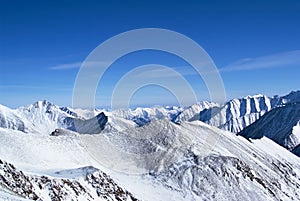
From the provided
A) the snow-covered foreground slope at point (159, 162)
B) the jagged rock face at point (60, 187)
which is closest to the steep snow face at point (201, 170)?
the snow-covered foreground slope at point (159, 162)

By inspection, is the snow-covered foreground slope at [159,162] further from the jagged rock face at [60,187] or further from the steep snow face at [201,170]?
the jagged rock face at [60,187]

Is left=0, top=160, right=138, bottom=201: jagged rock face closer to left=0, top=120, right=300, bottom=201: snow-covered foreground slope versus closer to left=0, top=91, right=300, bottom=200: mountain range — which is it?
left=0, top=91, right=300, bottom=200: mountain range

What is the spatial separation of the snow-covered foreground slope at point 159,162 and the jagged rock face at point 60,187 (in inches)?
88.1

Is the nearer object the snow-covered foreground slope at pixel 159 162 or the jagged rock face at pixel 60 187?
the jagged rock face at pixel 60 187

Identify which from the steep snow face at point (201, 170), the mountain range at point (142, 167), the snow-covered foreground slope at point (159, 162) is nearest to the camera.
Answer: the mountain range at point (142, 167)

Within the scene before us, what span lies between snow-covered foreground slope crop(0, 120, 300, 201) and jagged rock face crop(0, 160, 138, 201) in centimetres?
224

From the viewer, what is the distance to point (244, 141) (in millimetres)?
143875

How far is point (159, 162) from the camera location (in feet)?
318

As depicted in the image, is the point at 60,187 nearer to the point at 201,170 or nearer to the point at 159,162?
the point at 159,162

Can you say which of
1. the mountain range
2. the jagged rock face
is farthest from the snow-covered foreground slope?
the jagged rock face

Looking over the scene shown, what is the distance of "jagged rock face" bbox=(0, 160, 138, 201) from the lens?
4872cm

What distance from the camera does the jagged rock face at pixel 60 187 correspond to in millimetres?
48719

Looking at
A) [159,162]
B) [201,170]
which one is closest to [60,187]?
[159,162]

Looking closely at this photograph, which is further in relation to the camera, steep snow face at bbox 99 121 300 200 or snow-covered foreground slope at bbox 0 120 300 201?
steep snow face at bbox 99 121 300 200
